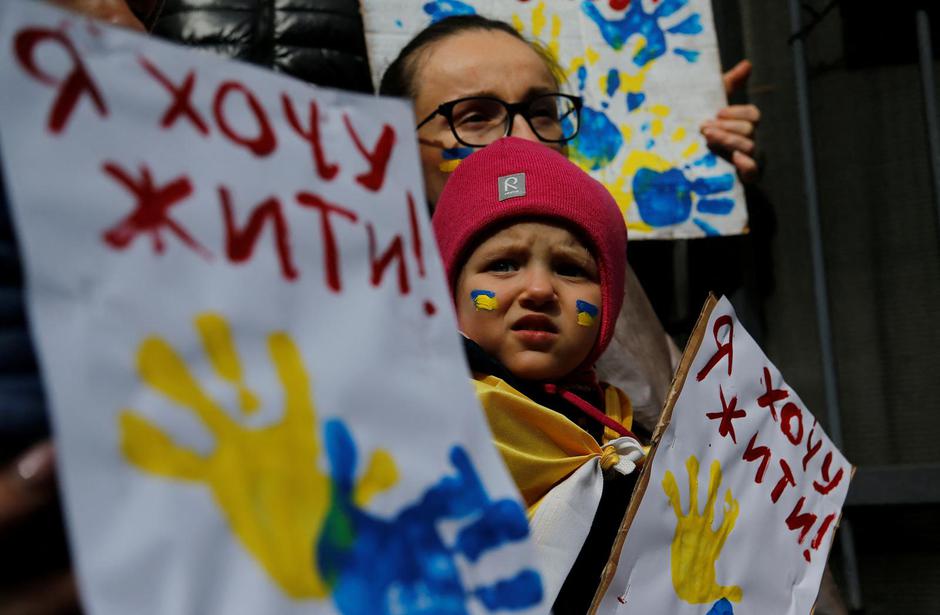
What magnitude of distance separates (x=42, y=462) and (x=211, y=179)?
25 centimetres

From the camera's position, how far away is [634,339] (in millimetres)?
2273

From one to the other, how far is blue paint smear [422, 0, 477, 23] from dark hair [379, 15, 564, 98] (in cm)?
9

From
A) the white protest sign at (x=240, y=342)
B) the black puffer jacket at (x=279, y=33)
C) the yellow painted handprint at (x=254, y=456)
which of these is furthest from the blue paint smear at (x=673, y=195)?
the yellow painted handprint at (x=254, y=456)

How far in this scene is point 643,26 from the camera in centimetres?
275

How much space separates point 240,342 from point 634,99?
1928 millimetres

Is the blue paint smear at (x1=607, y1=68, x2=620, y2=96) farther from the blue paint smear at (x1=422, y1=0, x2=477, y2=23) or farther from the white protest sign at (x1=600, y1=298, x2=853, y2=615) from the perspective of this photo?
the white protest sign at (x1=600, y1=298, x2=853, y2=615)

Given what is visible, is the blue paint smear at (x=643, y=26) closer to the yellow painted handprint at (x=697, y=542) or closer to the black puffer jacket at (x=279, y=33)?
the black puffer jacket at (x=279, y=33)

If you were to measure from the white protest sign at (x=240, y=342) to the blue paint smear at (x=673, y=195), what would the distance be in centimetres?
153

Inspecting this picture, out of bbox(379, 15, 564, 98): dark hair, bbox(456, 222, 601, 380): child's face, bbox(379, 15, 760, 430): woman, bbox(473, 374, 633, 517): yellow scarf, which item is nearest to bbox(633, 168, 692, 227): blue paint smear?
bbox(379, 15, 760, 430): woman

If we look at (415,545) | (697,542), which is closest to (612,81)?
(697,542)

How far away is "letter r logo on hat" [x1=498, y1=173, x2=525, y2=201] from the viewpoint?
1750mm

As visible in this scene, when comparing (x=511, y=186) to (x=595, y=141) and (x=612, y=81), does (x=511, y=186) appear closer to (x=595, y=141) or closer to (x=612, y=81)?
(x=595, y=141)

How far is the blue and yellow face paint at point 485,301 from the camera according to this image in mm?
1649

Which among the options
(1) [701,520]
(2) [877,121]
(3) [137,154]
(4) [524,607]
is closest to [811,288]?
(2) [877,121]
